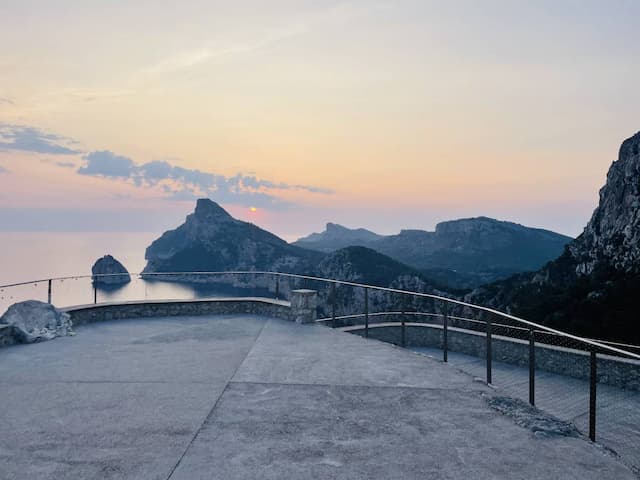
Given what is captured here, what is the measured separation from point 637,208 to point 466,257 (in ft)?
391

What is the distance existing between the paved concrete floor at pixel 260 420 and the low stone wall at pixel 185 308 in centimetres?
340

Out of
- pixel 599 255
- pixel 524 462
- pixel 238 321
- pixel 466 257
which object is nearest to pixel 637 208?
pixel 599 255

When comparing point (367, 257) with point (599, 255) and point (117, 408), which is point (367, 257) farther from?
point (117, 408)

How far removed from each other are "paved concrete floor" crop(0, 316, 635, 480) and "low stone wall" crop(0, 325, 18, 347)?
0.64 m

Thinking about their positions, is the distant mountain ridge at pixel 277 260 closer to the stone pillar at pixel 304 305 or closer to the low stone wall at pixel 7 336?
the stone pillar at pixel 304 305

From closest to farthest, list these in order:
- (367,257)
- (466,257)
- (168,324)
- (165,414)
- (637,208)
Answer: (165,414) → (168,324) → (637,208) → (367,257) → (466,257)

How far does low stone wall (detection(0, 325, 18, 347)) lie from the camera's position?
9.20 m

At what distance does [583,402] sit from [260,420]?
8.97 metres

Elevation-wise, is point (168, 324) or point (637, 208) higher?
point (637, 208)

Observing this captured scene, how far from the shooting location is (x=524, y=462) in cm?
425

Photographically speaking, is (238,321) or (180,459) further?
(238,321)

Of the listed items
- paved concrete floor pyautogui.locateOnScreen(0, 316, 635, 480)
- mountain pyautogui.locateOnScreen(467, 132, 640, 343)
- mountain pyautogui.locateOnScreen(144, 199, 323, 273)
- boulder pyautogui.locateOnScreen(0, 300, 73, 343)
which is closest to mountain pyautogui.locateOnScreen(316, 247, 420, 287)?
mountain pyautogui.locateOnScreen(467, 132, 640, 343)

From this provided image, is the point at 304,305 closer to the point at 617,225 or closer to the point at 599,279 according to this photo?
the point at 599,279

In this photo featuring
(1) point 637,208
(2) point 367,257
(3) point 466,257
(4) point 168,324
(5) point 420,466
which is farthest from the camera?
(3) point 466,257
